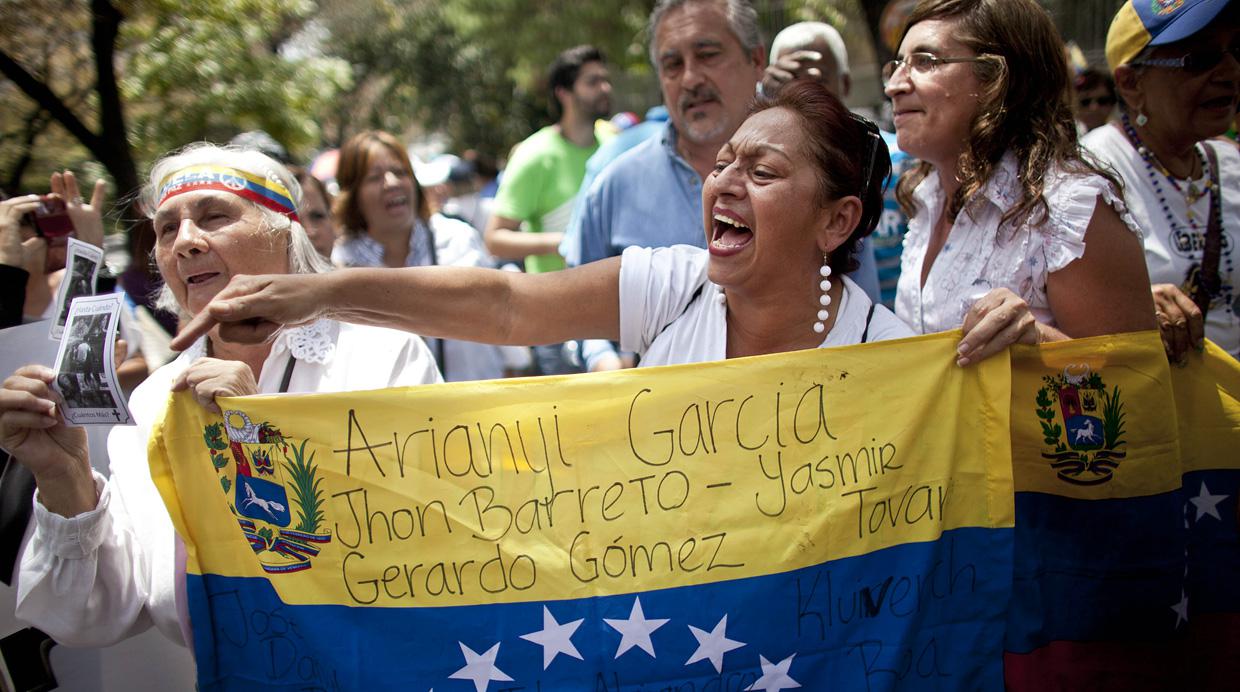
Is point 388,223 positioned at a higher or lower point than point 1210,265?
higher

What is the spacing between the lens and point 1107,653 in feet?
8.16

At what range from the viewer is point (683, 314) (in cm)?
254

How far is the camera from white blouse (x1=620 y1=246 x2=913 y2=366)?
2.45m

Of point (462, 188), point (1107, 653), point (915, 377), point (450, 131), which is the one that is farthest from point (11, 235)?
point (450, 131)

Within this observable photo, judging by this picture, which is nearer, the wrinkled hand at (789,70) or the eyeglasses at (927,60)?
the eyeglasses at (927,60)

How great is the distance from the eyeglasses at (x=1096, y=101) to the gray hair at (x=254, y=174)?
5200 millimetres

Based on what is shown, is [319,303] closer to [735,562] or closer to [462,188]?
[735,562]

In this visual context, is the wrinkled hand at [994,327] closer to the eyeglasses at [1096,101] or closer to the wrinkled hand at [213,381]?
the wrinkled hand at [213,381]

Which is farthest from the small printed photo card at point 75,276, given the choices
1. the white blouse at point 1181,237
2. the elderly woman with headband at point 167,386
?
the white blouse at point 1181,237

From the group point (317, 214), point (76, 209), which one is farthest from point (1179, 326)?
point (317, 214)

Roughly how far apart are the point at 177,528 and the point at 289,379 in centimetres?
52

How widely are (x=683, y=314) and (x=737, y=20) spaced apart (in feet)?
5.14

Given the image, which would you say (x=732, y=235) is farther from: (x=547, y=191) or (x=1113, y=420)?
(x=547, y=191)

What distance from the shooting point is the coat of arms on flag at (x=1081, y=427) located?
2.41 m
